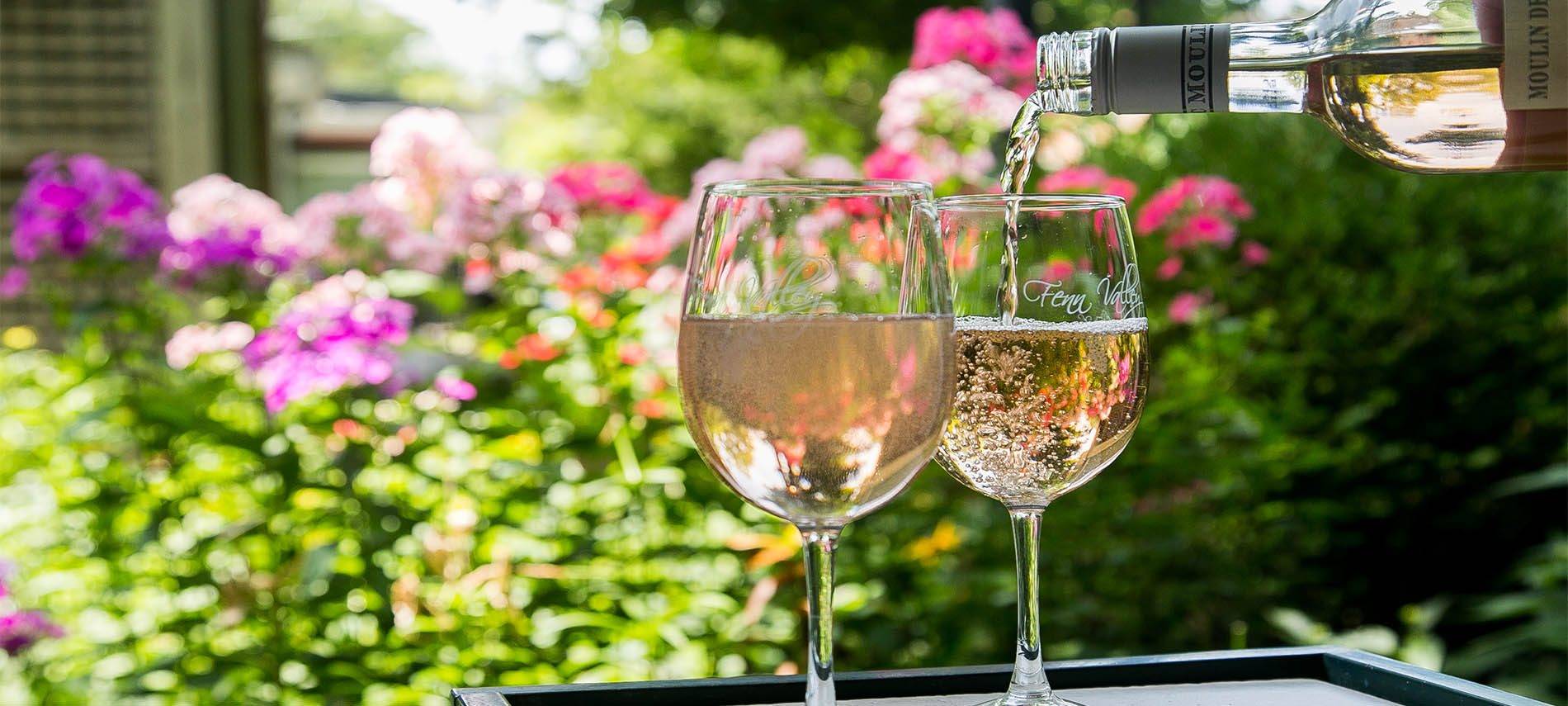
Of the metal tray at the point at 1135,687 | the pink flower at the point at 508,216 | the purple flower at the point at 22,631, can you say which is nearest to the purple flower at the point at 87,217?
the pink flower at the point at 508,216

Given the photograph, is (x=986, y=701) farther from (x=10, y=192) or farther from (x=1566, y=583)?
(x=10, y=192)

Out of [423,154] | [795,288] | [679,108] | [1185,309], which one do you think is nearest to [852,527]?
[1185,309]

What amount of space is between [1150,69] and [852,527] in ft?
5.97

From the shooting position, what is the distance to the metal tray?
2.67 ft

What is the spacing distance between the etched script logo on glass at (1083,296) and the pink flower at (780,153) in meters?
1.90

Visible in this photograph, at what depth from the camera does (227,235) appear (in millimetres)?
2336

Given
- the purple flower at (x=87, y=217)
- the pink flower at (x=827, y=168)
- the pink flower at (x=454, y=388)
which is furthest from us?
the pink flower at (x=827, y=168)

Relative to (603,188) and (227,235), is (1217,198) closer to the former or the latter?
(603,188)

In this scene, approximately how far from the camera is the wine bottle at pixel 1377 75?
2.49ft

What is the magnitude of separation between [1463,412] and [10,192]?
3790mm

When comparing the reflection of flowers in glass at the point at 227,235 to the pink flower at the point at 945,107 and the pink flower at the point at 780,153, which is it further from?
the pink flower at the point at 945,107

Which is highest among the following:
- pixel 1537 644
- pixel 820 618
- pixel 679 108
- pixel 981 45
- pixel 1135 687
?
pixel 679 108

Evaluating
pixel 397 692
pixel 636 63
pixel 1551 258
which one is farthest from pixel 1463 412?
pixel 636 63

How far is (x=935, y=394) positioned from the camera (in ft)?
2.22
